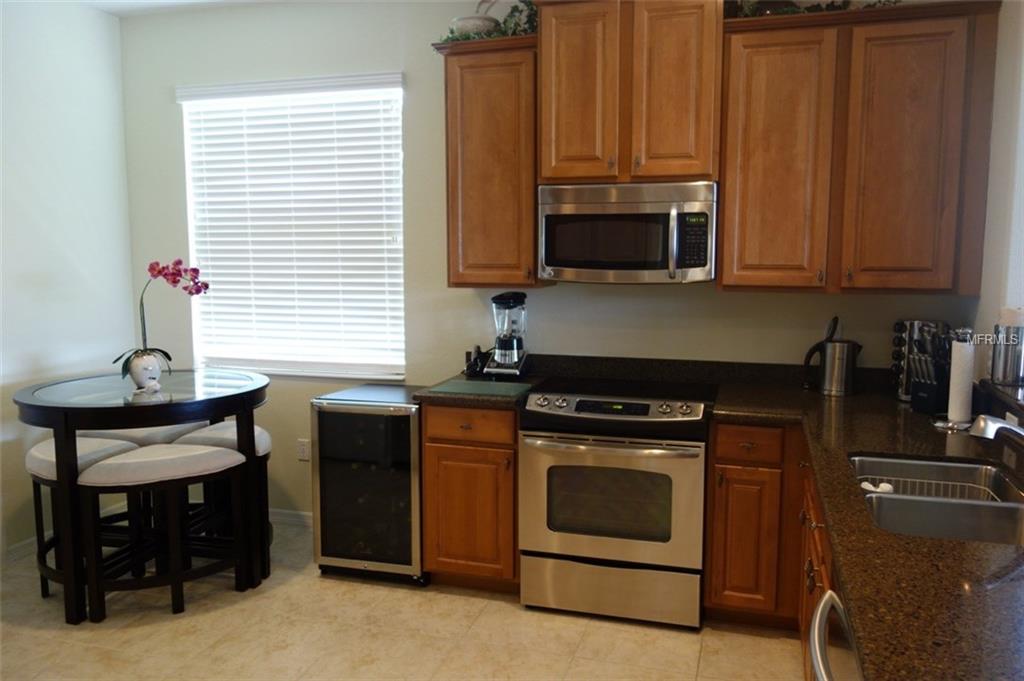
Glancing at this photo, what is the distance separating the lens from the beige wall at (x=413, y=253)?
3299 mm

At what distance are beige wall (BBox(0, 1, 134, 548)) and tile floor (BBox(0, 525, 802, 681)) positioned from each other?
0.99 metres

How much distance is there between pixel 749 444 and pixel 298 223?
8.15ft

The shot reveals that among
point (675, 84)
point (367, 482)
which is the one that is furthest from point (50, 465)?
point (675, 84)

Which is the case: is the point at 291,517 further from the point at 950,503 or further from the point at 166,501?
the point at 950,503

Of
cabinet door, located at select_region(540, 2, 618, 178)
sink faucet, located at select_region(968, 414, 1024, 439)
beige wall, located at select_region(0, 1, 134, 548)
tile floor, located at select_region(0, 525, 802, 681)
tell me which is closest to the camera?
sink faucet, located at select_region(968, 414, 1024, 439)

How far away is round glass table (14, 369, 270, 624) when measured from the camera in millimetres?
2896

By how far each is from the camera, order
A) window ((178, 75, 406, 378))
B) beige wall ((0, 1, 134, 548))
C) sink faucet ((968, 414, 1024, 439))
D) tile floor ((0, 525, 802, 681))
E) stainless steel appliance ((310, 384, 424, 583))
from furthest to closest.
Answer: window ((178, 75, 406, 378)) < beige wall ((0, 1, 134, 548)) < stainless steel appliance ((310, 384, 424, 583)) < tile floor ((0, 525, 802, 681)) < sink faucet ((968, 414, 1024, 439))

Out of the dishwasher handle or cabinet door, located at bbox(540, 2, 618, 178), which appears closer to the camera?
the dishwasher handle

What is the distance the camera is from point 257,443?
3.29m

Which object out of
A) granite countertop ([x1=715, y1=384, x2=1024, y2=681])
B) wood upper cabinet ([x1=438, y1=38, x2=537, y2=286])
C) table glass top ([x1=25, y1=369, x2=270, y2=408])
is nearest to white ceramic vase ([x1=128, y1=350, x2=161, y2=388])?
table glass top ([x1=25, y1=369, x2=270, y2=408])

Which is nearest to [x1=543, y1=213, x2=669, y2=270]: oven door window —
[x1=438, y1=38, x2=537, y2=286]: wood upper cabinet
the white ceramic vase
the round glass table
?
[x1=438, y1=38, x2=537, y2=286]: wood upper cabinet

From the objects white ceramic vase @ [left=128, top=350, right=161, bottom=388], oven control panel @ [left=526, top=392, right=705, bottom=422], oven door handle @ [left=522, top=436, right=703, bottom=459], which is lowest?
oven door handle @ [left=522, top=436, right=703, bottom=459]

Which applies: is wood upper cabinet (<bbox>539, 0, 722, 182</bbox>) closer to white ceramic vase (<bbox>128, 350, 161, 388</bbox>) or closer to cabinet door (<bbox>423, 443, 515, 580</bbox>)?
cabinet door (<bbox>423, 443, 515, 580</bbox>)

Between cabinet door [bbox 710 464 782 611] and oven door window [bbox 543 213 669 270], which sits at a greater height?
oven door window [bbox 543 213 669 270]
